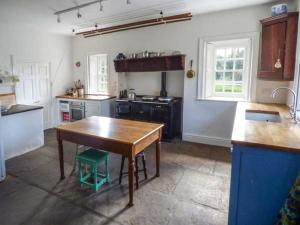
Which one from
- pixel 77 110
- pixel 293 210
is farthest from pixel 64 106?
pixel 293 210

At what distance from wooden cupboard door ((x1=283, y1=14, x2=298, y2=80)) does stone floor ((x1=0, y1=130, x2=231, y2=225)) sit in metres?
1.63

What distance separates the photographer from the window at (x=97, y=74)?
554 cm

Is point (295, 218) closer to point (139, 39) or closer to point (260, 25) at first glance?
point (260, 25)

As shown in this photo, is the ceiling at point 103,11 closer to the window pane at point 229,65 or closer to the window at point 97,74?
the window pane at point 229,65

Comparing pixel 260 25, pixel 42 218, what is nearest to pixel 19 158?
pixel 42 218

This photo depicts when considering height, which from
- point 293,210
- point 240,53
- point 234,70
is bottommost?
point 293,210

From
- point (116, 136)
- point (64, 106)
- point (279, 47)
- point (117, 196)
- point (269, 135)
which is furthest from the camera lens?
point (64, 106)

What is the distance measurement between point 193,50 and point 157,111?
4.66 ft

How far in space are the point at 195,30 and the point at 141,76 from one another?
1.59 m

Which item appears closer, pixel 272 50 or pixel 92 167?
pixel 92 167

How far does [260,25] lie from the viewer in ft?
11.3

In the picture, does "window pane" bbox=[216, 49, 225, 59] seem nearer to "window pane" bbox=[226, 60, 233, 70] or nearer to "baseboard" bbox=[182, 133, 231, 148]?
"window pane" bbox=[226, 60, 233, 70]

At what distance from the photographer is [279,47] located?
2875 mm

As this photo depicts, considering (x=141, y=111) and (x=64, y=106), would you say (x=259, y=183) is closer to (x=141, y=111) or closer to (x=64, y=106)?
(x=141, y=111)
